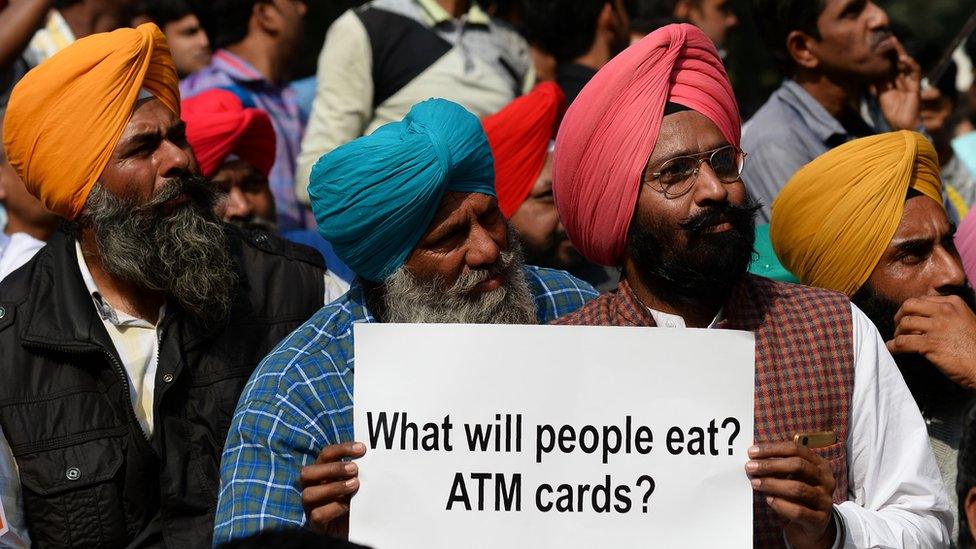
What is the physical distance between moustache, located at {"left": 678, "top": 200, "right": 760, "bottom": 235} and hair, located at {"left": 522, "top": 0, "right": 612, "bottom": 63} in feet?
11.6

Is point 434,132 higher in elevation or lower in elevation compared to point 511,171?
higher

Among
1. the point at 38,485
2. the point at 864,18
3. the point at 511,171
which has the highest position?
the point at 864,18

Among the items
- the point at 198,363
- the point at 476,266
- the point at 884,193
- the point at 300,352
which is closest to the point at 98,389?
the point at 198,363

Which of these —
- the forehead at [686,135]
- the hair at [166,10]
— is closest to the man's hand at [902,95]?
the forehead at [686,135]

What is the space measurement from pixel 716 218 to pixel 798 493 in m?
0.74

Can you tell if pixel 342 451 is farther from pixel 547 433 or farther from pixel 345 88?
pixel 345 88

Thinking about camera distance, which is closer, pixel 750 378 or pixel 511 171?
pixel 750 378

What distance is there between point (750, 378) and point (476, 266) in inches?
41.9

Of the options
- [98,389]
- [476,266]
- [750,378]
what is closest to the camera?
[750,378]

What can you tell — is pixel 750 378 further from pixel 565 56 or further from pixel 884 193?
pixel 565 56

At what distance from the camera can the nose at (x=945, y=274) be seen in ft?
13.3

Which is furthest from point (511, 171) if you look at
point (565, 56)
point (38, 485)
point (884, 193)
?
point (38, 485)

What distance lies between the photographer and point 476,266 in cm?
387

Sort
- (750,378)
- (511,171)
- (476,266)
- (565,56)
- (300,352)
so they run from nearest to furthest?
(750,378)
(300,352)
(476,266)
(511,171)
(565,56)
